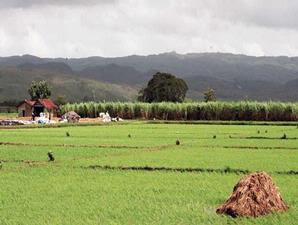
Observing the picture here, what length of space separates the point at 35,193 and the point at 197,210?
4704 mm

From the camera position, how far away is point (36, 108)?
8406 cm

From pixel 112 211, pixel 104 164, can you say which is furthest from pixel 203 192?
pixel 104 164

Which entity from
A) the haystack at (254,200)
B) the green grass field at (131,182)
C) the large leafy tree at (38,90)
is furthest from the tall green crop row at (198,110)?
the haystack at (254,200)

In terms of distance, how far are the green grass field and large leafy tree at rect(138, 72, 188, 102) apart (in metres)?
76.2

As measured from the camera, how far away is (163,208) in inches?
537

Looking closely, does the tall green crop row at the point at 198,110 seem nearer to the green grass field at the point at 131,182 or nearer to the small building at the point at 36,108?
the small building at the point at 36,108

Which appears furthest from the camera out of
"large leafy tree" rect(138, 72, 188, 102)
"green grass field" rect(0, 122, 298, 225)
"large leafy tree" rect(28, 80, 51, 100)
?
"large leafy tree" rect(28, 80, 51, 100)

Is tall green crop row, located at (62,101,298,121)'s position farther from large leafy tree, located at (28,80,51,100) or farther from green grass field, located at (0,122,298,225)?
green grass field, located at (0,122,298,225)

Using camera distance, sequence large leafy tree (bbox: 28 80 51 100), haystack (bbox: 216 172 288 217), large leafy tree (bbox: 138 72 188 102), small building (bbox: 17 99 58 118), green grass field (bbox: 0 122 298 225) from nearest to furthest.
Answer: green grass field (bbox: 0 122 298 225) → haystack (bbox: 216 172 288 217) → small building (bbox: 17 99 58 118) → large leafy tree (bbox: 138 72 188 102) → large leafy tree (bbox: 28 80 51 100)

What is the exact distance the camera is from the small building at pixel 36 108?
274 feet

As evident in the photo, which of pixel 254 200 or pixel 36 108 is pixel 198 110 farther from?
pixel 254 200

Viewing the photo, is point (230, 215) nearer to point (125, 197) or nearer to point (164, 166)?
point (125, 197)

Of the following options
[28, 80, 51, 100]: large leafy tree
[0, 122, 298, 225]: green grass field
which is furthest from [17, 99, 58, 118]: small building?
[0, 122, 298, 225]: green grass field

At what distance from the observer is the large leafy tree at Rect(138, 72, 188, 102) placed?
108 meters
